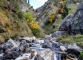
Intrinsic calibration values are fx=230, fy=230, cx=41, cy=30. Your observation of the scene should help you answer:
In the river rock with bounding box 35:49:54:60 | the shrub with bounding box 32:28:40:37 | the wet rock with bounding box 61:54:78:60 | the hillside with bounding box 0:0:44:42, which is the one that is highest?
the hillside with bounding box 0:0:44:42

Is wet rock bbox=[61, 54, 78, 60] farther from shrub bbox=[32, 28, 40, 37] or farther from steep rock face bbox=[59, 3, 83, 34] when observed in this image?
shrub bbox=[32, 28, 40, 37]

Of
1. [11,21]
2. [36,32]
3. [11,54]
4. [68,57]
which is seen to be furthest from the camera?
[36,32]

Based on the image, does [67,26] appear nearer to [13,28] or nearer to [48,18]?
[13,28]

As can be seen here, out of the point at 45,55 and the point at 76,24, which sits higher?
the point at 76,24

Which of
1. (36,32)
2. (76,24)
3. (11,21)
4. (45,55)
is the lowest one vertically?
(45,55)

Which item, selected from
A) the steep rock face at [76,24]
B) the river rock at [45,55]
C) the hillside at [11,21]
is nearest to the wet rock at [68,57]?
the river rock at [45,55]

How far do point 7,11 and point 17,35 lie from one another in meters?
8.26

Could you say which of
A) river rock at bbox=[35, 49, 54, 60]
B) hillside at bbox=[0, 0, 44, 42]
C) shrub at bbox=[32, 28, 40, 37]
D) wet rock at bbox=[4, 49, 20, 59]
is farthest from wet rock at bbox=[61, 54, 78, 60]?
shrub at bbox=[32, 28, 40, 37]

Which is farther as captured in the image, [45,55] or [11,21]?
[11,21]

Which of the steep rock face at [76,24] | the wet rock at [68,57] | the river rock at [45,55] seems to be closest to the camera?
the river rock at [45,55]

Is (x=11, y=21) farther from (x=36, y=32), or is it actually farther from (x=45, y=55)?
(x=45, y=55)

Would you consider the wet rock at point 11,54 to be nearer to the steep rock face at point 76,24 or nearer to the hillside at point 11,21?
the hillside at point 11,21

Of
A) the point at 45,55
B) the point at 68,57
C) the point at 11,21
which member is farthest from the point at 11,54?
the point at 11,21

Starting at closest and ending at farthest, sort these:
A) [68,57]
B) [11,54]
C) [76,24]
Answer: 1. [68,57]
2. [11,54]
3. [76,24]
